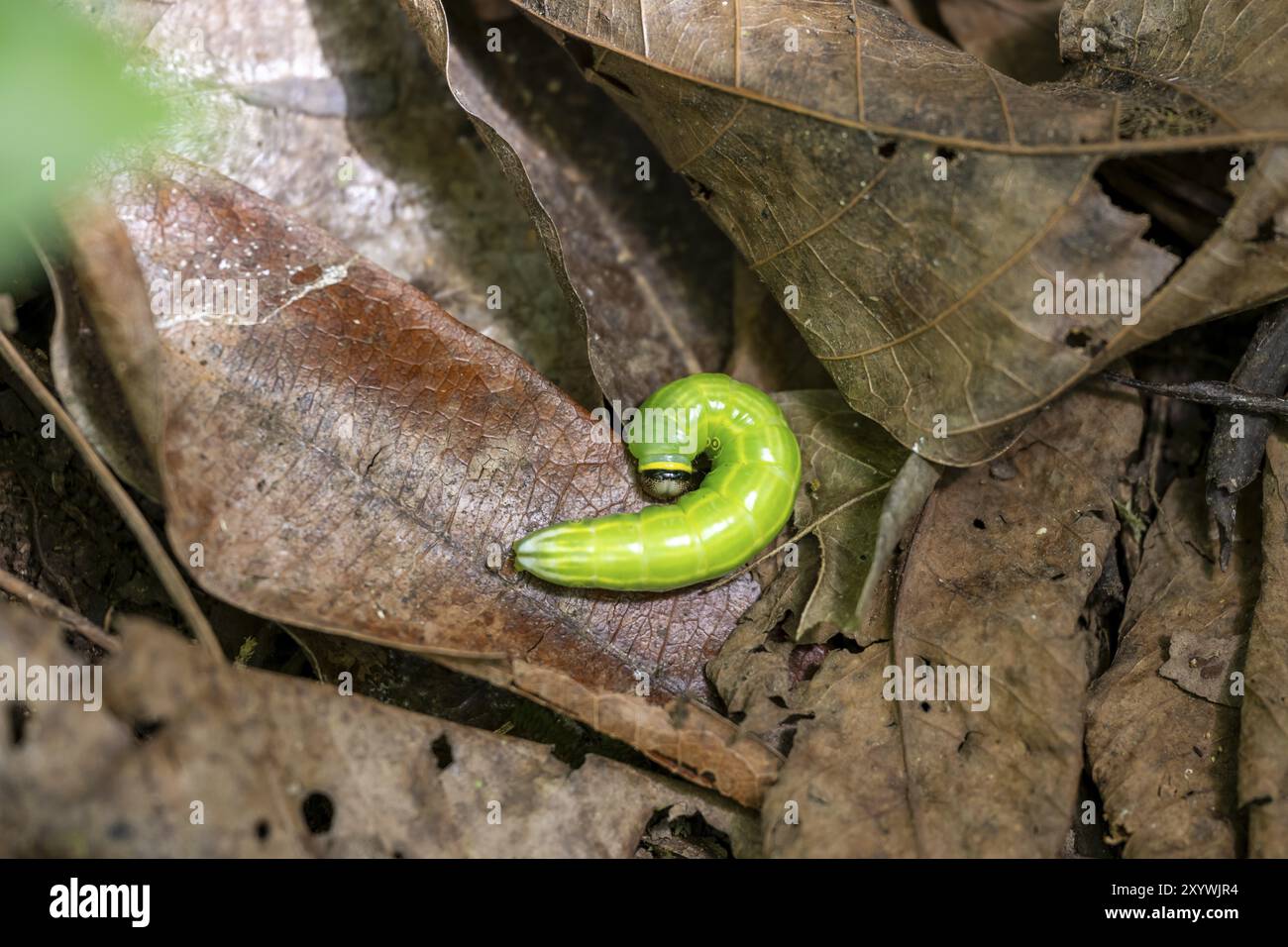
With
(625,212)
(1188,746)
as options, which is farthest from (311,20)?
(1188,746)

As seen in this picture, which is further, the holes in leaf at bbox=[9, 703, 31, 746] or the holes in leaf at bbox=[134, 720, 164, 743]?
the holes in leaf at bbox=[134, 720, 164, 743]

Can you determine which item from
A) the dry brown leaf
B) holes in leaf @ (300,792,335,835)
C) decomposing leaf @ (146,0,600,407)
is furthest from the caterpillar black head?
the dry brown leaf

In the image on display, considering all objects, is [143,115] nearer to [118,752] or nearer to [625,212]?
[118,752]

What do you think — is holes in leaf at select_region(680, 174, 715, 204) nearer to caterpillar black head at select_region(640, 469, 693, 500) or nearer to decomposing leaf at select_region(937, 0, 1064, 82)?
caterpillar black head at select_region(640, 469, 693, 500)

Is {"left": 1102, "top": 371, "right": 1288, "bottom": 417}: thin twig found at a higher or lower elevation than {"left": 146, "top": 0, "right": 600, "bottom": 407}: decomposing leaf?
lower

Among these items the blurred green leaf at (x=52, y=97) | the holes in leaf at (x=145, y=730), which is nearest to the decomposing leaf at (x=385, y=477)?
the holes in leaf at (x=145, y=730)

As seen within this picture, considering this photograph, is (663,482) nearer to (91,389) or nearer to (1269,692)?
(91,389)
